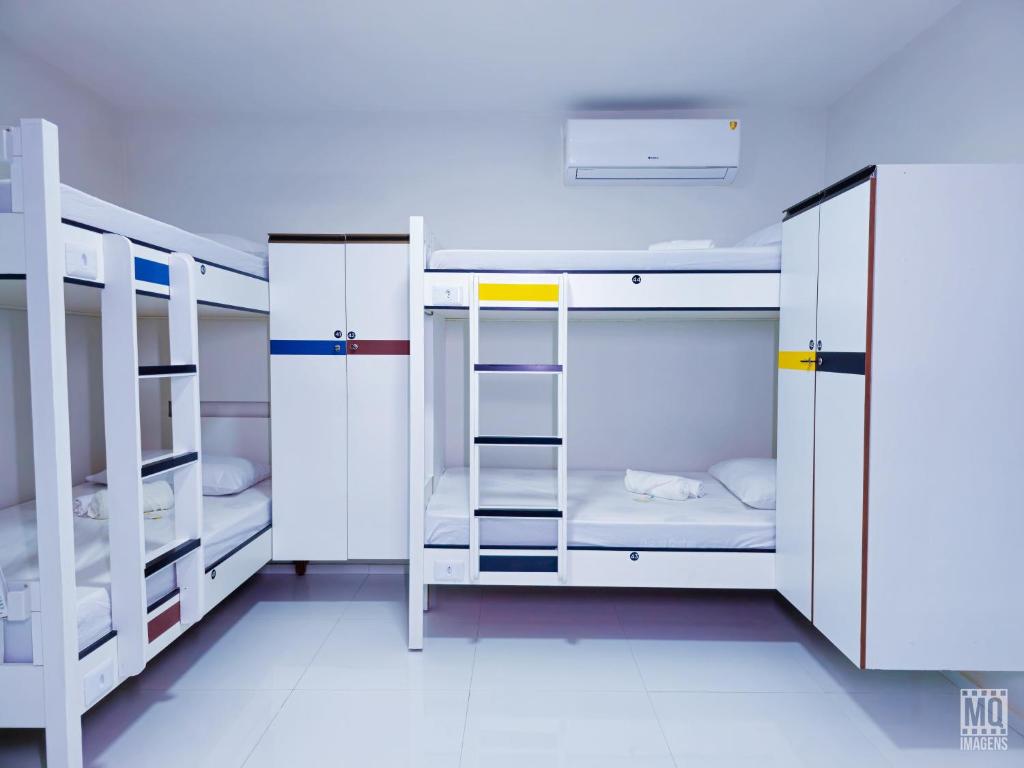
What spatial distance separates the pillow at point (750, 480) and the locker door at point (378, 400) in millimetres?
1680

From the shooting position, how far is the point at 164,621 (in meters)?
2.13

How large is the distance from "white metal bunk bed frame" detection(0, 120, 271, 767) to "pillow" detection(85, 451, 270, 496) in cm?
84

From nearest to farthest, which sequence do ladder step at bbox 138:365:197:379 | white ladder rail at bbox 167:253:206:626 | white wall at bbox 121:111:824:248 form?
ladder step at bbox 138:365:197:379, white ladder rail at bbox 167:253:206:626, white wall at bbox 121:111:824:248

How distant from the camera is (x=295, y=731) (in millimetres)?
2172

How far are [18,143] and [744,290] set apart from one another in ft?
8.52

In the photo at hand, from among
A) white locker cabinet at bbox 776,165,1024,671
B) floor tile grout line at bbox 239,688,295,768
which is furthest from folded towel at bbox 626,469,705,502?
floor tile grout line at bbox 239,688,295,768

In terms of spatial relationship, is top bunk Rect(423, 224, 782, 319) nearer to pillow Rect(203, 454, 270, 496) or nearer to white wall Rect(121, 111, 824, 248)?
white wall Rect(121, 111, 824, 248)

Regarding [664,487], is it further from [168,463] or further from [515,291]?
[168,463]

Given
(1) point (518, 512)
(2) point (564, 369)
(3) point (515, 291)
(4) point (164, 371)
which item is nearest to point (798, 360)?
(2) point (564, 369)

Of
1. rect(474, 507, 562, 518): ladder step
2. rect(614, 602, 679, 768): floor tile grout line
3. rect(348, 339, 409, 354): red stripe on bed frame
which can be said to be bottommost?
rect(614, 602, 679, 768): floor tile grout line

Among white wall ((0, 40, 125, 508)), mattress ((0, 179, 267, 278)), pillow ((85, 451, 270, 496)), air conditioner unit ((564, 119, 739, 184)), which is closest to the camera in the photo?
mattress ((0, 179, 267, 278))

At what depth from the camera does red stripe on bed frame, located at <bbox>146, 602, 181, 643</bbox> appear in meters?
2.06

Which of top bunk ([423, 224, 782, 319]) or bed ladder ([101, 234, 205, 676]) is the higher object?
top bunk ([423, 224, 782, 319])

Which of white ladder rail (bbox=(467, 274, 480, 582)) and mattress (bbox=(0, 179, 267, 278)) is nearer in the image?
mattress (bbox=(0, 179, 267, 278))
